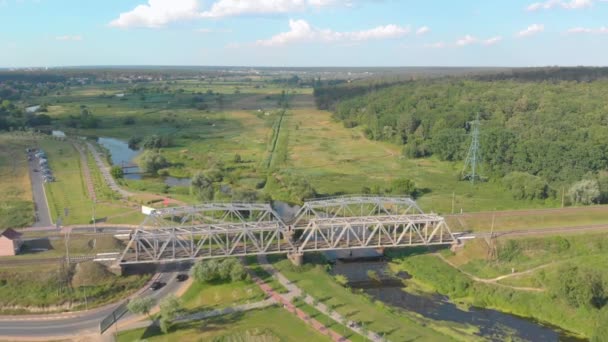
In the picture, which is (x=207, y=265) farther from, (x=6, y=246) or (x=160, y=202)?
(x=160, y=202)

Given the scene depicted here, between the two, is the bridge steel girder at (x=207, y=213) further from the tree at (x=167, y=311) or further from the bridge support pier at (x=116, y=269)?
the tree at (x=167, y=311)

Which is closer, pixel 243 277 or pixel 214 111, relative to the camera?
pixel 243 277

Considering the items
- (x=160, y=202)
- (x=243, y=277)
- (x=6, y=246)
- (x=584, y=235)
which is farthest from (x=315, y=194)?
(x=6, y=246)

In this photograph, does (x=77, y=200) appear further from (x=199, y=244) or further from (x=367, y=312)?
(x=367, y=312)

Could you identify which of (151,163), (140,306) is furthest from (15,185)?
(140,306)

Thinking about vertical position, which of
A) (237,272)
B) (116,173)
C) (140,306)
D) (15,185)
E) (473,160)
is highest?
(473,160)

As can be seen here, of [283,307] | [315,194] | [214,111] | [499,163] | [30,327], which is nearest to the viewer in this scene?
[30,327]
